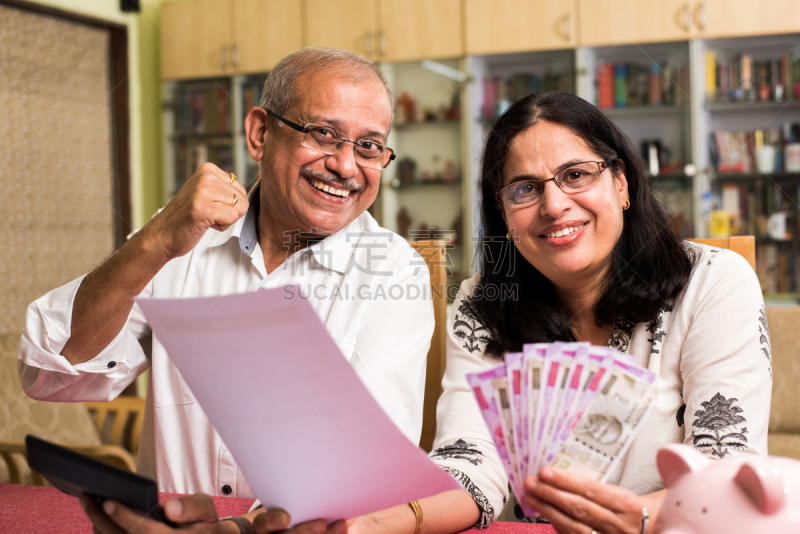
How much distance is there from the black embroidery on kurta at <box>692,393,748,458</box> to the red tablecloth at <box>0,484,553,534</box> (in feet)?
1.00

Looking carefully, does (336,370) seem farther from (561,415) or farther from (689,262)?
(689,262)

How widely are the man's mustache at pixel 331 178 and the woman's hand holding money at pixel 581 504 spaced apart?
78 cm

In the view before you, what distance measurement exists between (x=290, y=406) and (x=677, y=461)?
35 centimetres

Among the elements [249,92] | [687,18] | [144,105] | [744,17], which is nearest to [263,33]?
[249,92]

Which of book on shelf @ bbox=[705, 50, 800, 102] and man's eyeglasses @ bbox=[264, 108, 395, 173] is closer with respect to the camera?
man's eyeglasses @ bbox=[264, 108, 395, 173]

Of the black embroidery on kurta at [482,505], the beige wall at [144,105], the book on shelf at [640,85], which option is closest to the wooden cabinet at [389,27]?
the book on shelf at [640,85]

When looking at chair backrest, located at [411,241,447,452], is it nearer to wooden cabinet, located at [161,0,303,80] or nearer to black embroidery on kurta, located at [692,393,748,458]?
black embroidery on kurta, located at [692,393,748,458]

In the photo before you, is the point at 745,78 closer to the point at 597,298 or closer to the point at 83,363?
the point at 597,298

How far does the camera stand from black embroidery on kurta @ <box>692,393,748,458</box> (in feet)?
3.01

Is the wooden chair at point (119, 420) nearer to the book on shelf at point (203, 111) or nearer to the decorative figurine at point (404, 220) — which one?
the decorative figurine at point (404, 220)

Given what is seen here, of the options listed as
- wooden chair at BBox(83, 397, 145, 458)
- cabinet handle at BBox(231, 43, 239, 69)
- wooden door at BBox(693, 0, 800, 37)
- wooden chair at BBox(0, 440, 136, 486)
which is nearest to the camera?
wooden chair at BBox(0, 440, 136, 486)

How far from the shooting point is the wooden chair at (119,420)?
2.74 metres

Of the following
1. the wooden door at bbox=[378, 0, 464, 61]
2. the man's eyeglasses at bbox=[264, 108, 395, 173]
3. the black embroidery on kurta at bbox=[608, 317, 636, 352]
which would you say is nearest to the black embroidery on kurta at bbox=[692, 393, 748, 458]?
the black embroidery on kurta at bbox=[608, 317, 636, 352]

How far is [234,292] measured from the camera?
3.56 ft
